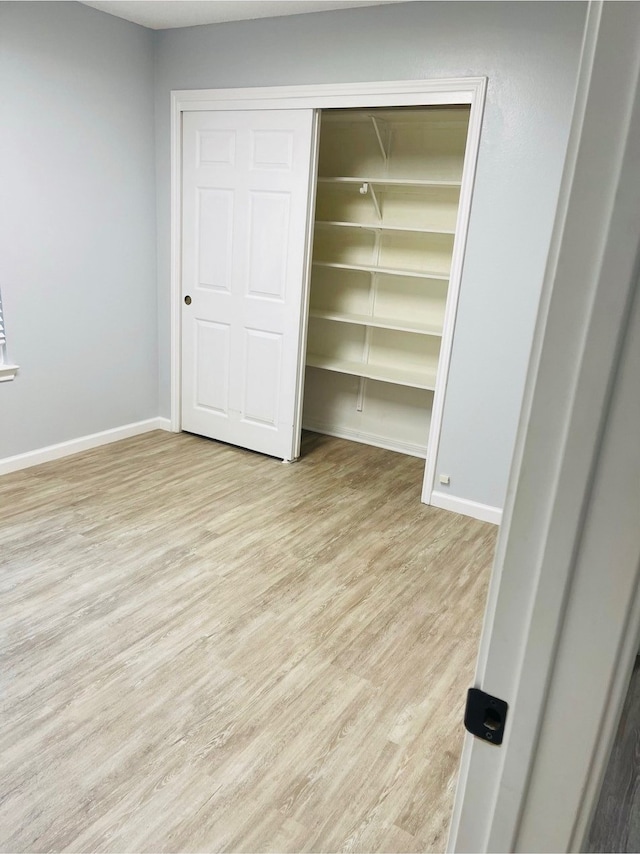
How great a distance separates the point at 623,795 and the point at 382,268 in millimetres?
3221

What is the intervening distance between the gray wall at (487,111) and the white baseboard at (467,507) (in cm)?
3

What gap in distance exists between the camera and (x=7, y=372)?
3607mm

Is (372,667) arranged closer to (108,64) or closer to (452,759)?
(452,759)

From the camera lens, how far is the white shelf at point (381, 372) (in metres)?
4.16

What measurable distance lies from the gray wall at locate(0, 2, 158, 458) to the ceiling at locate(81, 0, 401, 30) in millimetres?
148

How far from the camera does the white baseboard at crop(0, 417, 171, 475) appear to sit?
12.4 ft

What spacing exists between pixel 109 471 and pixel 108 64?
2.46 metres

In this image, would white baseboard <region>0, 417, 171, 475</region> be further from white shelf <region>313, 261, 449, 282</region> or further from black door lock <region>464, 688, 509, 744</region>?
black door lock <region>464, 688, 509, 744</region>

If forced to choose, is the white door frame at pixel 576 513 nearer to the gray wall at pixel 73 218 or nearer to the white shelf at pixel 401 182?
the white shelf at pixel 401 182

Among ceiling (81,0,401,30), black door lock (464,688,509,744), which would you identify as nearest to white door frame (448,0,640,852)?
black door lock (464,688,509,744)

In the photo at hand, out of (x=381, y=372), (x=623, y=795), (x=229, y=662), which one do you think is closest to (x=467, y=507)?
(x=381, y=372)

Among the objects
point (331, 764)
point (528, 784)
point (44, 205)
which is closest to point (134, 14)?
point (44, 205)

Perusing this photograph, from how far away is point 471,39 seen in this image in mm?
2982

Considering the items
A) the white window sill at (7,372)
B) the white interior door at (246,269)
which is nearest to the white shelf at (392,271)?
the white interior door at (246,269)
